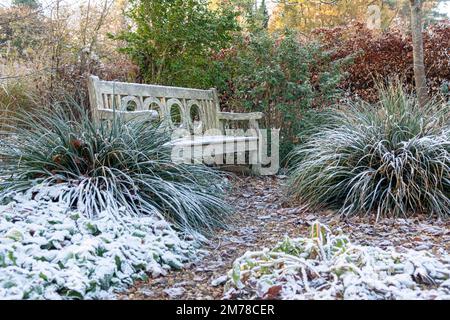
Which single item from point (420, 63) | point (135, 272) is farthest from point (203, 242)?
point (420, 63)

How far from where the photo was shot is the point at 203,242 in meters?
2.96

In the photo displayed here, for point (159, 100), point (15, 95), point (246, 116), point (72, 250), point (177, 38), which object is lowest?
point (72, 250)

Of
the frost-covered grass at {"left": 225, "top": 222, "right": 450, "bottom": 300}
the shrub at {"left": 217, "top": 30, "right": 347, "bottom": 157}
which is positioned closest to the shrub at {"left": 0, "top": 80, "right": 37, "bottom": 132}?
the shrub at {"left": 217, "top": 30, "right": 347, "bottom": 157}

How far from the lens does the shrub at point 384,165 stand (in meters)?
3.38

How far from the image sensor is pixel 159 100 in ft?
15.8

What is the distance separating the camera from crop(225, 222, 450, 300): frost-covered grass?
1878mm

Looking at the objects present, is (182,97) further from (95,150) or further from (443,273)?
Result: (443,273)

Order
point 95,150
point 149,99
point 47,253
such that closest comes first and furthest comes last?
1. point 47,253
2. point 95,150
3. point 149,99

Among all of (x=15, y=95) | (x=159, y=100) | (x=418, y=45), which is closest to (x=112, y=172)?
(x=159, y=100)

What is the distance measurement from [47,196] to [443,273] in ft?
7.37

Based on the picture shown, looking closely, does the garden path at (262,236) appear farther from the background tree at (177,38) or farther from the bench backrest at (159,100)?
the background tree at (177,38)

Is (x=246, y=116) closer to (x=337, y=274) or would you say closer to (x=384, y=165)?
(x=384, y=165)

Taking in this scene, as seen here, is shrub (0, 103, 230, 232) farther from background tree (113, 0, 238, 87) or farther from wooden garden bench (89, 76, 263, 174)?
background tree (113, 0, 238, 87)

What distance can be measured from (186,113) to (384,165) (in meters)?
2.33
